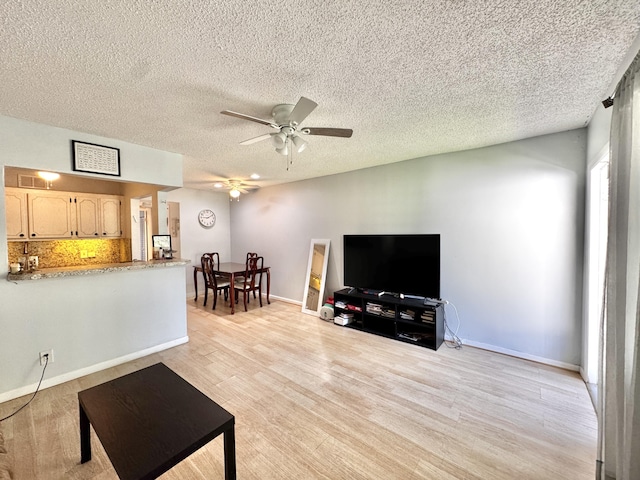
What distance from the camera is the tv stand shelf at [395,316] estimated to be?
10.6 feet

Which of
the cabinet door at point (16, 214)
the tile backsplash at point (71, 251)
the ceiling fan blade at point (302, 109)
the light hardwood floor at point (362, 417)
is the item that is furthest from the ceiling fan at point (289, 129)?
the cabinet door at point (16, 214)

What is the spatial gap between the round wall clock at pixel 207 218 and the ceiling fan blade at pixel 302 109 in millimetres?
4690

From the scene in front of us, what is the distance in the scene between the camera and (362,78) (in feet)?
5.62

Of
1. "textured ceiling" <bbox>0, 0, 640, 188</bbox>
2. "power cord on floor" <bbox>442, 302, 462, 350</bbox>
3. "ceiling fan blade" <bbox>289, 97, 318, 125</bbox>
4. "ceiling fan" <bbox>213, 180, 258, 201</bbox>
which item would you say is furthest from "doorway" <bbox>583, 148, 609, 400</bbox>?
"ceiling fan" <bbox>213, 180, 258, 201</bbox>

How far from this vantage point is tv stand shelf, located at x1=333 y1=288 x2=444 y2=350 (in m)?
3.22

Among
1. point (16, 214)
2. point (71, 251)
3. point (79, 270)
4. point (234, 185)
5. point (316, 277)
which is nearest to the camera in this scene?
point (79, 270)

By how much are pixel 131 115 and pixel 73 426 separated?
8.13 ft

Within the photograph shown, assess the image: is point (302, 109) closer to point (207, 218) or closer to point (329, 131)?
point (329, 131)

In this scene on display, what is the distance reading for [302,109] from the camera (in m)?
1.74

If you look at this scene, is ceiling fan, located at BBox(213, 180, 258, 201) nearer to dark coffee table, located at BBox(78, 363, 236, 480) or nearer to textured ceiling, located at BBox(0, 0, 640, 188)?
textured ceiling, located at BBox(0, 0, 640, 188)

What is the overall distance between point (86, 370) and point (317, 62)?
353 cm

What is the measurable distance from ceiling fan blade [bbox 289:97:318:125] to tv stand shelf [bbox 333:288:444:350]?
2.56 m

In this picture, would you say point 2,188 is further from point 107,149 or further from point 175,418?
point 175,418

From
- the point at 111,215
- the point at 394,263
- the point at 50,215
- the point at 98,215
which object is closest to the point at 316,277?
the point at 394,263
